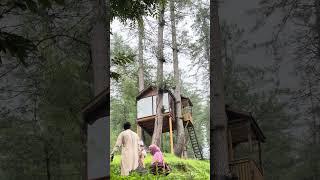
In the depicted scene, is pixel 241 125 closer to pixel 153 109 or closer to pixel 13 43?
pixel 153 109

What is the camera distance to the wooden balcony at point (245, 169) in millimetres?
4379

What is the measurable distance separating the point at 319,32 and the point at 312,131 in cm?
106

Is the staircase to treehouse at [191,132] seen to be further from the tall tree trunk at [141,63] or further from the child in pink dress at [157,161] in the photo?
the tall tree trunk at [141,63]

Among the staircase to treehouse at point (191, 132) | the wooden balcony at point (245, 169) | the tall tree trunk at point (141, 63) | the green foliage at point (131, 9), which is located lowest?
the wooden balcony at point (245, 169)

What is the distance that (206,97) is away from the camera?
468cm

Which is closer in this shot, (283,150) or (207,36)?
(283,150)

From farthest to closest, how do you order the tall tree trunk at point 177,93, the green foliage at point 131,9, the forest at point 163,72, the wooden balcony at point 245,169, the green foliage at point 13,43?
Answer: the green foliage at point 131,9 → the tall tree trunk at point 177,93 → the forest at point 163,72 → the wooden balcony at point 245,169 → the green foliage at point 13,43

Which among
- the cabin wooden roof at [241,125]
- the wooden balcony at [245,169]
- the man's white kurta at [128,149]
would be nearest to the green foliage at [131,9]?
the man's white kurta at [128,149]

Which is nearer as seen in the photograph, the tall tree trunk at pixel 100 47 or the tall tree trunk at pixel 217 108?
the tall tree trunk at pixel 217 108

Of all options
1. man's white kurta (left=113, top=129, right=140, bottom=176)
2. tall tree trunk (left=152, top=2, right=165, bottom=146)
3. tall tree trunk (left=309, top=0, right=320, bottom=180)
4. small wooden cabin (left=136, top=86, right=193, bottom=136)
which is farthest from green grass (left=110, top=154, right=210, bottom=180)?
tall tree trunk (left=309, top=0, right=320, bottom=180)

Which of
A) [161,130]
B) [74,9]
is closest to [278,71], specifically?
[161,130]

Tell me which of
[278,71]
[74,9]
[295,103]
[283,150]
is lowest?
[283,150]

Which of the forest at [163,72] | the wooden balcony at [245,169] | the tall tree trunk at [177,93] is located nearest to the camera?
the wooden balcony at [245,169]

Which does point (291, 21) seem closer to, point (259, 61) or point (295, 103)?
point (259, 61)
